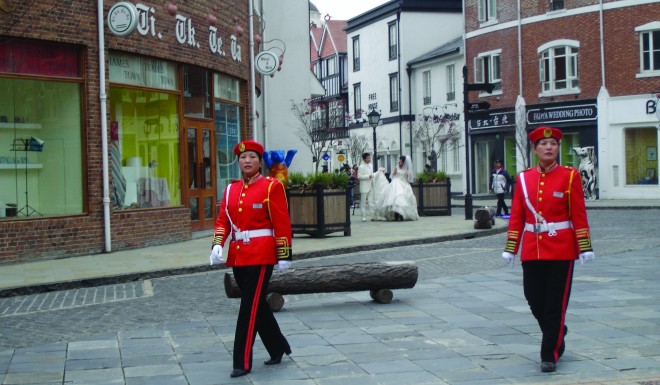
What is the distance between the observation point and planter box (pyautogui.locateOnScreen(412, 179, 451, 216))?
27.9 m

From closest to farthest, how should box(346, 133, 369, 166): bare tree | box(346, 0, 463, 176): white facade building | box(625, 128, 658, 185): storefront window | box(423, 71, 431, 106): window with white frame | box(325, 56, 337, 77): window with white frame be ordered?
box(625, 128, 658, 185): storefront window
box(423, 71, 431, 106): window with white frame
box(346, 0, 463, 176): white facade building
box(346, 133, 369, 166): bare tree
box(325, 56, 337, 77): window with white frame

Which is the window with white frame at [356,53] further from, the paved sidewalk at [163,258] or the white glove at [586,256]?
the white glove at [586,256]

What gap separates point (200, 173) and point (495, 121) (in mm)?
25609

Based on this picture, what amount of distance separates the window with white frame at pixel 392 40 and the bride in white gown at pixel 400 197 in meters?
29.6

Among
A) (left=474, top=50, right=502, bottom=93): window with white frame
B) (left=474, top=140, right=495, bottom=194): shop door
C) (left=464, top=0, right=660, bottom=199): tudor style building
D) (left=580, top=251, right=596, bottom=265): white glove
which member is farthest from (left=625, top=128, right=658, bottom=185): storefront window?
(left=580, top=251, right=596, bottom=265): white glove

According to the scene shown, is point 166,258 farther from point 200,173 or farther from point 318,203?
point 200,173

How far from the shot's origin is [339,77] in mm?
72938

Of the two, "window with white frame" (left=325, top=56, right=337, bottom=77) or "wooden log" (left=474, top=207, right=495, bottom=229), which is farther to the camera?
"window with white frame" (left=325, top=56, right=337, bottom=77)

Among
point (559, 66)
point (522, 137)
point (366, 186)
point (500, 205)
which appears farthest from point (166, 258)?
point (559, 66)

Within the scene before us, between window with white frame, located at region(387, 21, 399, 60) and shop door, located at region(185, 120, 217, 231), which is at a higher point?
window with white frame, located at region(387, 21, 399, 60)

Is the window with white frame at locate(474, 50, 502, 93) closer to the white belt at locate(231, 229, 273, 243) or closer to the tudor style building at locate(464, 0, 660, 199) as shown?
the tudor style building at locate(464, 0, 660, 199)

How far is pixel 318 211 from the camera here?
1961 centimetres

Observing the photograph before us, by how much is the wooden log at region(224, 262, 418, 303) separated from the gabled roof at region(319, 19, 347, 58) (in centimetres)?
6421

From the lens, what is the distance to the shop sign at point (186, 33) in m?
17.7
